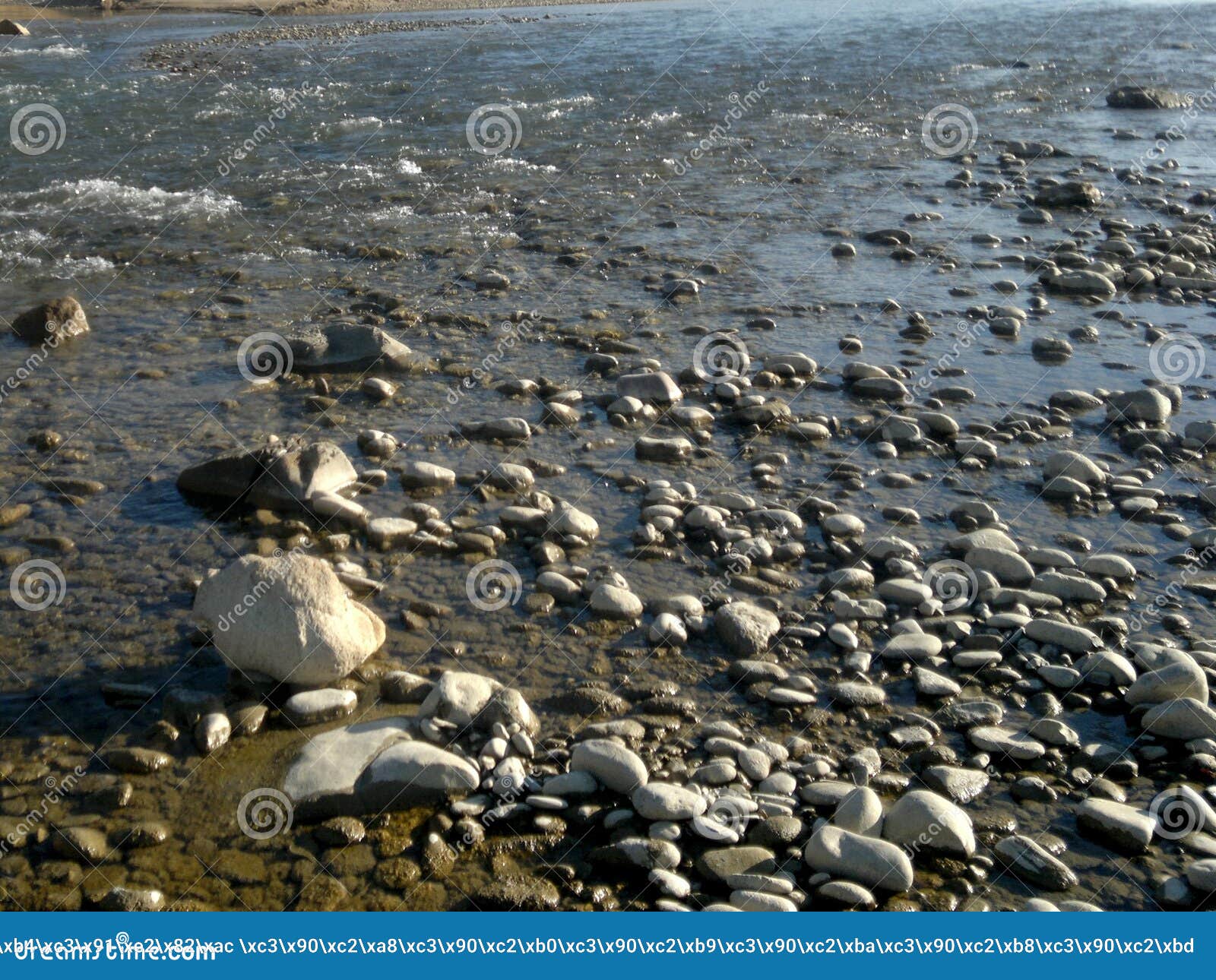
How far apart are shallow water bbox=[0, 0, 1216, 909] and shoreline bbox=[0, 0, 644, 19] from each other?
9.46m

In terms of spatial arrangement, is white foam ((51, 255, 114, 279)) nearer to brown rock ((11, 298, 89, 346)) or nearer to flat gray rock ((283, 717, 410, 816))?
brown rock ((11, 298, 89, 346))

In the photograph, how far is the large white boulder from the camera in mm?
5266

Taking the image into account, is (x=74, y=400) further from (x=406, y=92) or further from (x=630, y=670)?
(x=406, y=92)

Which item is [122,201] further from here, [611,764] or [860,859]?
[860,859]

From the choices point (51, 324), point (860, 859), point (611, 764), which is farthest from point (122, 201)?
point (860, 859)

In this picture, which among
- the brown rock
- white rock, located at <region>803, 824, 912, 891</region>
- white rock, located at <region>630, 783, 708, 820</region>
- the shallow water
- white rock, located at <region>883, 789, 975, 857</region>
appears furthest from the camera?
the brown rock

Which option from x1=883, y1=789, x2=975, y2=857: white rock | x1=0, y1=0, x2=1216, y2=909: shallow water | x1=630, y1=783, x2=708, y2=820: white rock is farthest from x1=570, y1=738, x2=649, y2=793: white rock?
x1=883, y1=789, x2=975, y2=857: white rock

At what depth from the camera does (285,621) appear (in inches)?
207

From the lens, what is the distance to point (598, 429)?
8.02 m

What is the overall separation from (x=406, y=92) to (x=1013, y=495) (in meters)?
15.5

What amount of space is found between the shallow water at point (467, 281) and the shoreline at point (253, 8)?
9.46 meters

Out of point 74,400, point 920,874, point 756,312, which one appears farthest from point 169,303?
point 920,874

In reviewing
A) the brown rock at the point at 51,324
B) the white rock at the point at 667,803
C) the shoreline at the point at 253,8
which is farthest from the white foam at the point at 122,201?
the shoreline at the point at 253,8

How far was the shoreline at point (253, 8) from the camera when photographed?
1293 inches
